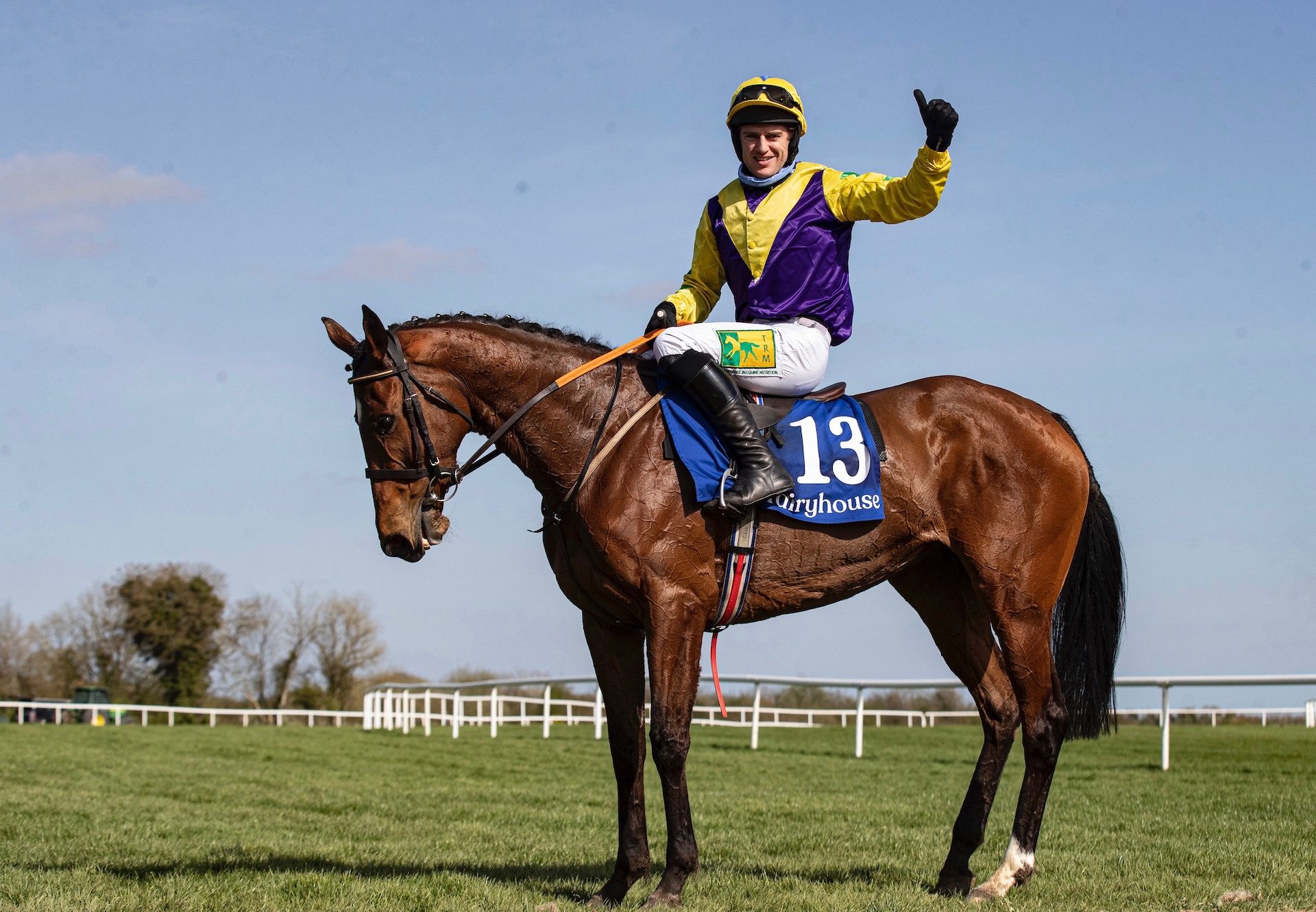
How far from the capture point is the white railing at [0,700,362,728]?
28844mm

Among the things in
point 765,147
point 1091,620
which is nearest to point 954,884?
point 1091,620

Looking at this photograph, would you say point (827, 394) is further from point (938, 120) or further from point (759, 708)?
point (759, 708)

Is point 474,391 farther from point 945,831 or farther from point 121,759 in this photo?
point 121,759

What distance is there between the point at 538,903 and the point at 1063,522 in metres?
2.78

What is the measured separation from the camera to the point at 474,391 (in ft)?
17.4

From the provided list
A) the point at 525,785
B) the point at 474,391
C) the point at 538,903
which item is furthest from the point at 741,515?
the point at 525,785

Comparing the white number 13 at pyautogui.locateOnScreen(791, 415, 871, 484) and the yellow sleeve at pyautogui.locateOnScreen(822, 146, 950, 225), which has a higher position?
the yellow sleeve at pyautogui.locateOnScreen(822, 146, 950, 225)

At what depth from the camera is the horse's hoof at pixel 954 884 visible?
5.35 meters

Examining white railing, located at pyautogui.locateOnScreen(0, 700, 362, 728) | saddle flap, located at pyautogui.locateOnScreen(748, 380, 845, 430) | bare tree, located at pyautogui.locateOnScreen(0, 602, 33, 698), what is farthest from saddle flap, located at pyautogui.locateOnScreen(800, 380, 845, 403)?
bare tree, located at pyautogui.locateOnScreen(0, 602, 33, 698)

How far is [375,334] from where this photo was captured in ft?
16.7

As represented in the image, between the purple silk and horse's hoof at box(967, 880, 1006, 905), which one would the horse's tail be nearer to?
horse's hoof at box(967, 880, 1006, 905)

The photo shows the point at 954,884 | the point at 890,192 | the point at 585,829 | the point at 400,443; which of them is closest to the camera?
the point at 400,443

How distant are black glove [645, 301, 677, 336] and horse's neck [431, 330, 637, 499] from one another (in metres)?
0.29

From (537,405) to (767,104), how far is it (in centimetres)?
161
